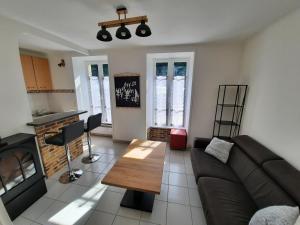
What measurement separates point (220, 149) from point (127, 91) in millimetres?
2466

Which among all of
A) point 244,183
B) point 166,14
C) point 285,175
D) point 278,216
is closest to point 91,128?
point 166,14

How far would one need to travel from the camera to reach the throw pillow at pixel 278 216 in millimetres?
978

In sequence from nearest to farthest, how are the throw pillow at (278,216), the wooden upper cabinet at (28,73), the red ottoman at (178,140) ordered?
the throw pillow at (278,216) < the wooden upper cabinet at (28,73) < the red ottoman at (178,140)

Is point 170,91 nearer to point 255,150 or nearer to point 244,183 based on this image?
point 255,150

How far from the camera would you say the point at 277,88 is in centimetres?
181

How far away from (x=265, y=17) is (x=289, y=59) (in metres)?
0.65

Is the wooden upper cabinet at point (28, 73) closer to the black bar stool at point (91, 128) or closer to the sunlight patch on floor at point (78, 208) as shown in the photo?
the black bar stool at point (91, 128)

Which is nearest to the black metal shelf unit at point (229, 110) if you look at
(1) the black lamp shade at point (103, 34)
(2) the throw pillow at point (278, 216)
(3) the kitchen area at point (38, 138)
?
(2) the throw pillow at point (278, 216)

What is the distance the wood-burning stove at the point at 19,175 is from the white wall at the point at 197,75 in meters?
2.04

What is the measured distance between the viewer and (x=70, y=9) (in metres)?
1.59

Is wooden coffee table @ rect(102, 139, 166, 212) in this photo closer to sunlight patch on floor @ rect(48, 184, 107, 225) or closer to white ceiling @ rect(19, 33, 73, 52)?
sunlight patch on floor @ rect(48, 184, 107, 225)

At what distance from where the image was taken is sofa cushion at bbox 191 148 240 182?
1.88 meters

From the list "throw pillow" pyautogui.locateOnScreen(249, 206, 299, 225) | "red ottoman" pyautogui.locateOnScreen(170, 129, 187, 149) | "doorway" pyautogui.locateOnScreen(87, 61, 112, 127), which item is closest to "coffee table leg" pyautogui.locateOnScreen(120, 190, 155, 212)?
"throw pillow" pyautogui.locateOnScreen(249, 206, 299, 225)

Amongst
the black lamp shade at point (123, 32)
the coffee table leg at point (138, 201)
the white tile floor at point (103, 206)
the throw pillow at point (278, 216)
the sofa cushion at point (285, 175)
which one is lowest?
the white tile floor at point (103, 206)
